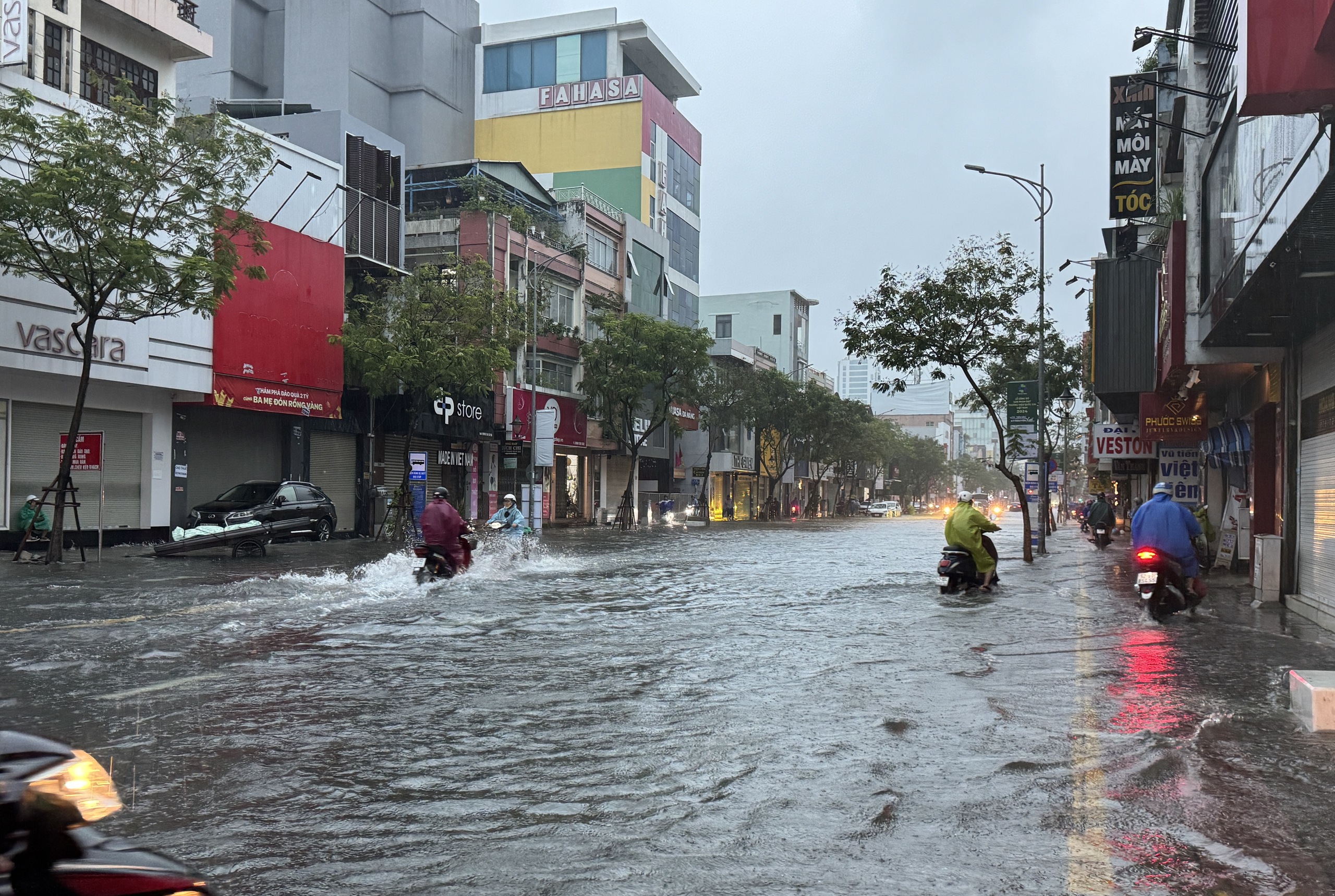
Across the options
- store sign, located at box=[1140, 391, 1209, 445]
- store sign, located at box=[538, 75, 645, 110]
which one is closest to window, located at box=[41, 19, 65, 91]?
store sign, located at box=[1140, 391, 1209, 445]

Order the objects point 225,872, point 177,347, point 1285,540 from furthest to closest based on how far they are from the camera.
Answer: point 177,347
point 1285,540
point 225,872

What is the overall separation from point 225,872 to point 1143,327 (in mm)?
21830

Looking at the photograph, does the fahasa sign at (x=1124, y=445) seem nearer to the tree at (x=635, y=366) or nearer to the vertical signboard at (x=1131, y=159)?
the vertical signboard at (x=1131, y=159)

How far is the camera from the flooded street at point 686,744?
4.59 meters

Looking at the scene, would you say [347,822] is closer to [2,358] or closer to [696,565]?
[696,565]

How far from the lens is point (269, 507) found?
27.5m

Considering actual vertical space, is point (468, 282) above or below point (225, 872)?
above

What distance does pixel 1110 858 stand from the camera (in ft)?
15.3

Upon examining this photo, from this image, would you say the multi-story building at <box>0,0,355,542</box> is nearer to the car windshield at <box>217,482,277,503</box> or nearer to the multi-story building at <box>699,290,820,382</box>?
the car windshield at <box>217,482,277,503</box>

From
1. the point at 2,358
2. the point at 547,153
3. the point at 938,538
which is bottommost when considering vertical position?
the point at 938,538

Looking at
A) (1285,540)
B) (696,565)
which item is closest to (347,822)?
(1285,540)

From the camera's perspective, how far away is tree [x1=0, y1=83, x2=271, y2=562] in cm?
2019

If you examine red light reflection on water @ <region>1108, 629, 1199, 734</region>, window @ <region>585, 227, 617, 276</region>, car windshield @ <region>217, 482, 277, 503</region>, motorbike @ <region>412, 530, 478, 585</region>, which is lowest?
red light reflection on water @ <region>1108, 629, 1199, 734</region>

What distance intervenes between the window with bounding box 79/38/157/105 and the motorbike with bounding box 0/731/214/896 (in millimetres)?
26647
